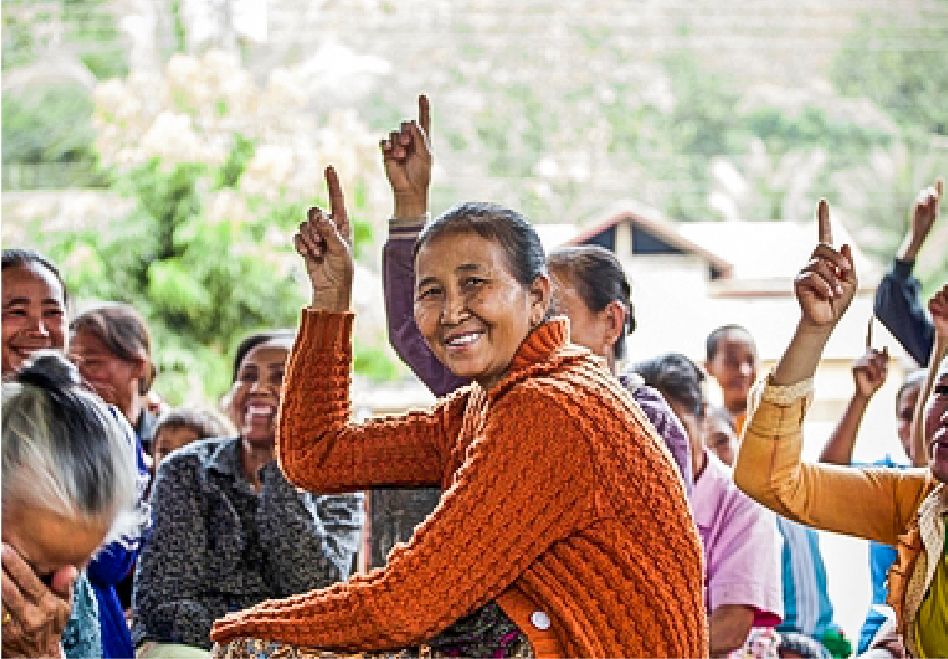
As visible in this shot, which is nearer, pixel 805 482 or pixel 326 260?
pixel 805 482

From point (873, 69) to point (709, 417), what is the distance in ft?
31.5

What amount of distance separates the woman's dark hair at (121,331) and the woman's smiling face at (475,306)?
183 cm

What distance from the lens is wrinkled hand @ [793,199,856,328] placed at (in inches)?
93.7

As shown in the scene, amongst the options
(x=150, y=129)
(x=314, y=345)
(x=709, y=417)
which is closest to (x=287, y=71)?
(x=150, y=129)

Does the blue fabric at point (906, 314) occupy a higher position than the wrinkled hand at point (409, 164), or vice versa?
the wrinkled hand at point (409, 164)

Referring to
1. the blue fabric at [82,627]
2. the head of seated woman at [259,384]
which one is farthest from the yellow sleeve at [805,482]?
the head of seated woman at [259,384]

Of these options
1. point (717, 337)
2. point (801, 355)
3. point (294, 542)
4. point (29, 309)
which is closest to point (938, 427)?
point (801, 355)

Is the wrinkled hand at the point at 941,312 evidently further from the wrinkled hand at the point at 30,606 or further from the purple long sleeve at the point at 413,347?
the wrinkled hand at the point at 30,606

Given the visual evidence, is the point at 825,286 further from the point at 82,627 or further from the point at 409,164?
the point at 82,627

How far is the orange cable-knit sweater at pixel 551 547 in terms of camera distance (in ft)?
7.66

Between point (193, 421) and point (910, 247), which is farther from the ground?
point (910, 247)

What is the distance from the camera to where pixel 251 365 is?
3.77 metres

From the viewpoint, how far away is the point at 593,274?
3.29 meters

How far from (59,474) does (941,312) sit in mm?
1951
